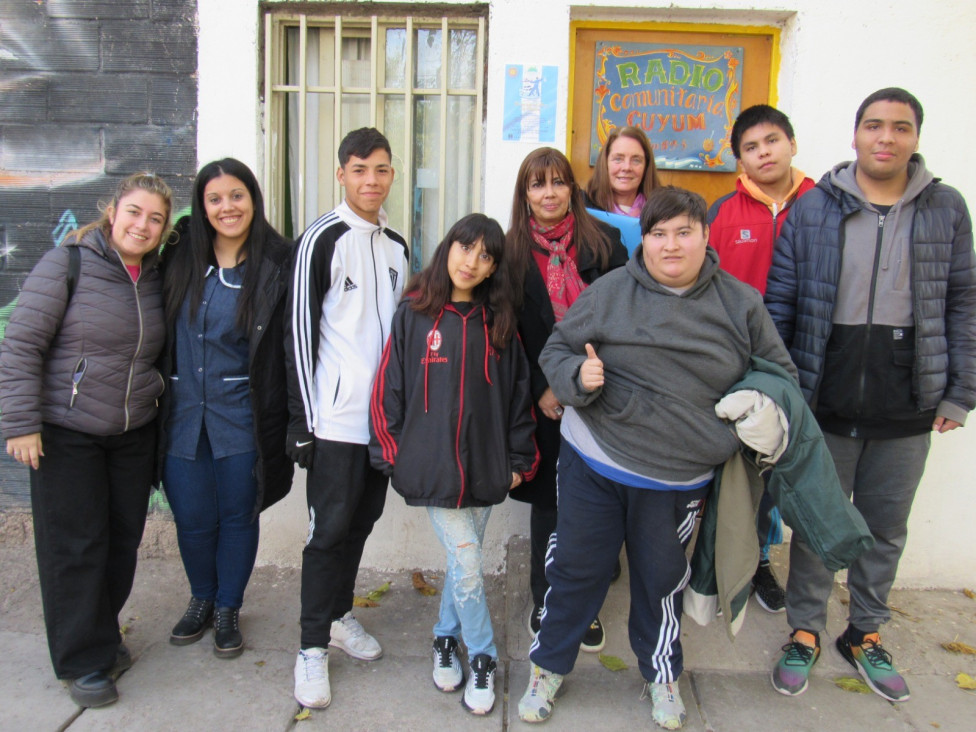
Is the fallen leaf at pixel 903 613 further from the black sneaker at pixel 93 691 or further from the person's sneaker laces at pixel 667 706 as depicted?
the black sneaker at pixel 93 691

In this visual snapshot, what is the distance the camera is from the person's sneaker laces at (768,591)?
10.7 feet

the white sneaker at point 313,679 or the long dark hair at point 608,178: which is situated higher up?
the long dark hair at point 608,178

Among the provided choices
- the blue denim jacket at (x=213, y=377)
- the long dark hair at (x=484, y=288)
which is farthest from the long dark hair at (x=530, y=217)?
the blue denim jacket at (x=213, y=377)

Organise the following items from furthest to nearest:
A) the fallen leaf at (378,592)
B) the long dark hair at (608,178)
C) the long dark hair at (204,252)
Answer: the fallen leaf at (378,592) → the long dark hair at (608,178) → the long dark hair at (204,252)

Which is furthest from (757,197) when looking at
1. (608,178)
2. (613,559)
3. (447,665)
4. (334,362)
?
(447,665)

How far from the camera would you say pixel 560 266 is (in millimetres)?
2777

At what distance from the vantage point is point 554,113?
337 centimetres

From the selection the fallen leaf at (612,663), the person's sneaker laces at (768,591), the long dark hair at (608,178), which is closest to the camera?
the fallen leaf at (612,663)

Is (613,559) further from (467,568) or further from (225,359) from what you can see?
(225,359)

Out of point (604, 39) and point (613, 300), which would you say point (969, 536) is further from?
point (604, 39)

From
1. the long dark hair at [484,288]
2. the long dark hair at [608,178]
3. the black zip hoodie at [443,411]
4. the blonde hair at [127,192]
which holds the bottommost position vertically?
the black zip hoodie at [443,411]

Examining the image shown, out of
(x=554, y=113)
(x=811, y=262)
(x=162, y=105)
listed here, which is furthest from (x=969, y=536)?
(x=162, y=105)

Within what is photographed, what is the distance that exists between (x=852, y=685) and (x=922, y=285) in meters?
1.52

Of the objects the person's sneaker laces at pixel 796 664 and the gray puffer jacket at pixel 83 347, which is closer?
the gray puffer jacket at pixel 83 347
